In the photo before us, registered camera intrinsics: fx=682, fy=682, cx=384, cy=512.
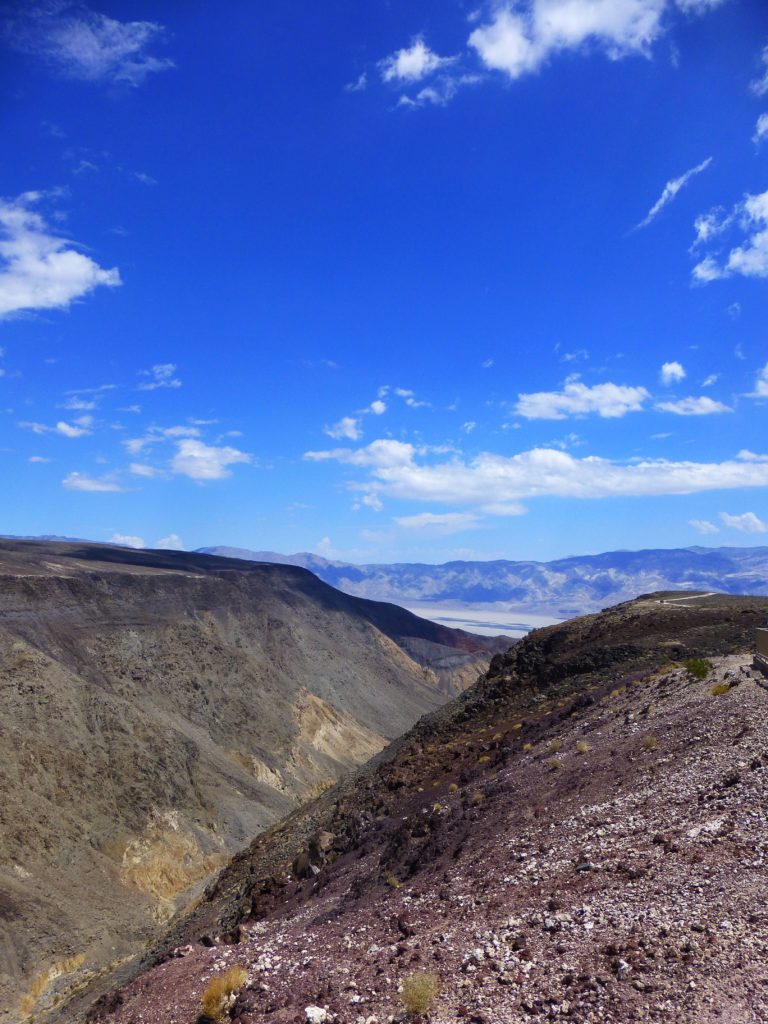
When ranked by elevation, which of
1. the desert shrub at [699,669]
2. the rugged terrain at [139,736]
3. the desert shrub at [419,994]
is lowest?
the rugged terrain at [139,736]

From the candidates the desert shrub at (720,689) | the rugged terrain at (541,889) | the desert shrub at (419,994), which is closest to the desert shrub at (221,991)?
the rugged terrain at (541,889)

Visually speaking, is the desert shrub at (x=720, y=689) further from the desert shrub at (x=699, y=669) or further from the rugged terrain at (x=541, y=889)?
the desert shrub at (x=699, y=669)

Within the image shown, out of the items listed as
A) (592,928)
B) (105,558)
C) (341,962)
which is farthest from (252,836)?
(105,558)

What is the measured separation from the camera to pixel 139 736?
47906 mm

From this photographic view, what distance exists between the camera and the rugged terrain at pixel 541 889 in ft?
25.5

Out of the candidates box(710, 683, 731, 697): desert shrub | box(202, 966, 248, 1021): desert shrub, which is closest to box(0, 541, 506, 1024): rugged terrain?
box(202, 966, 248, 1021): desert shrub

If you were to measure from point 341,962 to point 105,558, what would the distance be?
98.8 meters

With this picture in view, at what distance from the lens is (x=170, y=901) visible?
1468 inches

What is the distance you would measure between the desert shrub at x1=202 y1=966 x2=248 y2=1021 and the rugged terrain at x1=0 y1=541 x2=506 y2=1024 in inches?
812

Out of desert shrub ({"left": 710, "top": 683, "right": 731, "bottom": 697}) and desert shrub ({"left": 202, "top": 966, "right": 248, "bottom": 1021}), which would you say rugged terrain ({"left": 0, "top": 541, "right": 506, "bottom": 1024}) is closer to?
desert shrub ({"left": 202, "top": 966, "right": 248, "bottom": 1021})

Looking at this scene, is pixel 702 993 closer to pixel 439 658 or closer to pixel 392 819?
pixel 392 819

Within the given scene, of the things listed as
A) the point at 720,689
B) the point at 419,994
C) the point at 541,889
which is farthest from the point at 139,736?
the point at 419,994

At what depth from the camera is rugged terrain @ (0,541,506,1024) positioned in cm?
3253

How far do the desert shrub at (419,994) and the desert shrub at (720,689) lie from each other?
38.1ft
